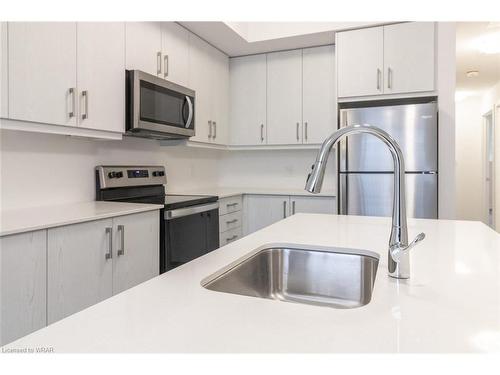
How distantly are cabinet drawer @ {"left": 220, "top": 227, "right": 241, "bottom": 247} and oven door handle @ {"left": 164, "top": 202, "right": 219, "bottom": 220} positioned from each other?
37 cm

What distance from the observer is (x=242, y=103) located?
3.75 m

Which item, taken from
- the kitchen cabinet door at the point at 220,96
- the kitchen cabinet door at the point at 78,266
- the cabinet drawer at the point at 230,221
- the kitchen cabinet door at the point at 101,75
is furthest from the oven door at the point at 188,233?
the kitchen cabinet door at the point at 220,96

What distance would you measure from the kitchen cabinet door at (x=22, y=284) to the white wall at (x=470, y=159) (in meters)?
6.59

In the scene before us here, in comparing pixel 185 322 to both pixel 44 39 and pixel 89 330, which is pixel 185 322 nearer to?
pixel 89 330

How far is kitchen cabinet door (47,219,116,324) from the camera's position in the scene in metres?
1.54

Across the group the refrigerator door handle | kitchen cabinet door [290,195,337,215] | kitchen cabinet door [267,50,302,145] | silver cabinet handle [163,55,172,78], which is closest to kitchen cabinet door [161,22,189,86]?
silver cabinet handle [163,55,172,78]

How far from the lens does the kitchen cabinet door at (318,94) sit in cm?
342

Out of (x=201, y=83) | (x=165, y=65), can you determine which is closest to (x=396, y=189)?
(x=165, y=65)

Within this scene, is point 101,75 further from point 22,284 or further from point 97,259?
point 22,284

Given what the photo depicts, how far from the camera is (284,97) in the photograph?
3.59m

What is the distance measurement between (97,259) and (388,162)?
2129 mm
